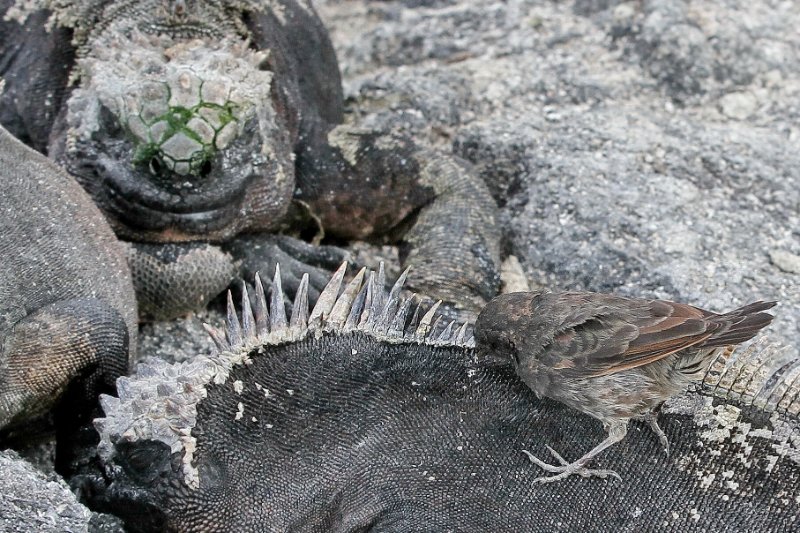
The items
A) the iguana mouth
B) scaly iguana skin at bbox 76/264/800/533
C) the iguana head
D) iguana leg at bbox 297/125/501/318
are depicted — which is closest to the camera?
scaly iguana skin at bbox 76/264/800/533

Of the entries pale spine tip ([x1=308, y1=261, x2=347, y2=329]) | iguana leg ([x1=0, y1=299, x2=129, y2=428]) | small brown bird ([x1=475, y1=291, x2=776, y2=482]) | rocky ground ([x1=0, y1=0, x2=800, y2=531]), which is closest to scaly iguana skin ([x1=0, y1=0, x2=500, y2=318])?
rocky ground ([x1=0, y1=0, x2=800, y2=531])

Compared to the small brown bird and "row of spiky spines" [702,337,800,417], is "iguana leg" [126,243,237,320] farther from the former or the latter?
"row of spiky spines" [702,337,800,417]

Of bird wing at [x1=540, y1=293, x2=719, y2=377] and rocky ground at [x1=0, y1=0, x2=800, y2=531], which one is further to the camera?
rocky ground at [x1=0, y1=0, x2=800, y2=531]

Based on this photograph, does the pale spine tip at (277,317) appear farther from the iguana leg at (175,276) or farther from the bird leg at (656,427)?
the iguana leg at (175,276)

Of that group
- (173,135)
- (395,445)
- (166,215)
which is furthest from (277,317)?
(166,215)

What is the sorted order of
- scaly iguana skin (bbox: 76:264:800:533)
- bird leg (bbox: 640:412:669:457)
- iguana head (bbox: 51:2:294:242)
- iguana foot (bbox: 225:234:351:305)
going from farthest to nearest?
→ iguana foot (bbox: 225:234:351:305)
iguana head (bbox: 51:2:294:242)
bird leg (bbox: 640:412:669:457)
scaly iguana skin (bbox: 76:264:800:533)

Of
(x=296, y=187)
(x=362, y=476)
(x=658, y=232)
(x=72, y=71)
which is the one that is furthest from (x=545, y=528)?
(x=72, y=71)

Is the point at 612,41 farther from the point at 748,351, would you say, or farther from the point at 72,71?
the point at 748,351
